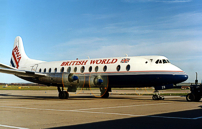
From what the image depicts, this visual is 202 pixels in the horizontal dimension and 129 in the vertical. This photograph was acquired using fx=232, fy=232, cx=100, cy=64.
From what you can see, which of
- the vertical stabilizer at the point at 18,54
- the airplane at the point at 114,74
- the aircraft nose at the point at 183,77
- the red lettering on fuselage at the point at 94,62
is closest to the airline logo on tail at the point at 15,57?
the vertical stabilizer at the point at 18,54

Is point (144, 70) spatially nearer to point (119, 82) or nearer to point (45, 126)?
point (119, 82)

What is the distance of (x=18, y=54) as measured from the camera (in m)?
36.1

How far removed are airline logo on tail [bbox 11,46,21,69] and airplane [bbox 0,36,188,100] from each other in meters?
7.42

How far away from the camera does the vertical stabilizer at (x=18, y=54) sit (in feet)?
117

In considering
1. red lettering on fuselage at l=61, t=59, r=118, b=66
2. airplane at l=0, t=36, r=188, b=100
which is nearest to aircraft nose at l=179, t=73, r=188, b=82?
airplane at l=0, t=36, r=188, b=100

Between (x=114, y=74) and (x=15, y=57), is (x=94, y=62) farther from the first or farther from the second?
(x=15, y=57)

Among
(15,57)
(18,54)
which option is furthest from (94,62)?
(15,57)

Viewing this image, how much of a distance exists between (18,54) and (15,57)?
2.40 ft

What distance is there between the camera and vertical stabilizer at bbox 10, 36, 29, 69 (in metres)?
35.6

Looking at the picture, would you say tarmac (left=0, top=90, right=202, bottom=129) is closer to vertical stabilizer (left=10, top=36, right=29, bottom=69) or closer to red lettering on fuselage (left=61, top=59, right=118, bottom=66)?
red lettering on fuselage (left=61, top=59, right=118, bottom=66)

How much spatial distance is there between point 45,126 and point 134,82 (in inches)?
634

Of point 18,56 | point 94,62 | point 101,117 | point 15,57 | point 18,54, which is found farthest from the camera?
point 15,57

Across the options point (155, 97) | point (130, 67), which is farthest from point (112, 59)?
point (155, 97)

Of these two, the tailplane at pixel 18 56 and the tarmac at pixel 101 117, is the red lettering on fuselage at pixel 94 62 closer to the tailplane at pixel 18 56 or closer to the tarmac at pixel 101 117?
the tailplane at pixel 18 56
